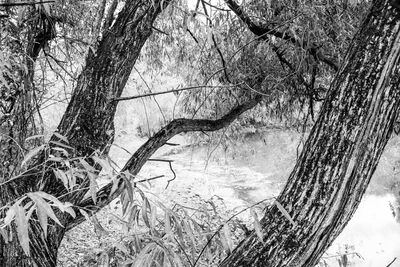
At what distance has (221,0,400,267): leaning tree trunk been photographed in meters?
0.88

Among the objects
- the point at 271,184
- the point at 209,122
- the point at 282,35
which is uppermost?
the point at 282,35

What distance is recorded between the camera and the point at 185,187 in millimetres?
6262

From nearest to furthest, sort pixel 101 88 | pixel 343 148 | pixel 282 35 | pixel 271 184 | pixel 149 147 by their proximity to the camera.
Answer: pixel 343 148 < pixel 101 88 < pixel 149 147 < pixel 282 35 < pixel 271 184

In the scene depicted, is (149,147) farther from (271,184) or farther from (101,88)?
(271,184)

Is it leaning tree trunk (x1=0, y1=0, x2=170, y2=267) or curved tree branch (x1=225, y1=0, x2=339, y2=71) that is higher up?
curved tree branch (x1=225, y1=0, x2=339, y2=71)

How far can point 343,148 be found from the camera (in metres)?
0.90

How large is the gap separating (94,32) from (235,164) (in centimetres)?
549

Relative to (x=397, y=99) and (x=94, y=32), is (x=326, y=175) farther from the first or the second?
(x=94, y=32)

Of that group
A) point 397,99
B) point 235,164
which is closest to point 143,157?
point 397,99

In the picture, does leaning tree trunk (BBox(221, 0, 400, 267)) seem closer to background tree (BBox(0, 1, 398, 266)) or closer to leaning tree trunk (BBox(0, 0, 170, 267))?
background tree (BBox(0, 1, 398, 266))

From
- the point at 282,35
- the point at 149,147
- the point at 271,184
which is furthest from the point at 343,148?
the point at 271,184

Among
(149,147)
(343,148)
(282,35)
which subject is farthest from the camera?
(282,35)

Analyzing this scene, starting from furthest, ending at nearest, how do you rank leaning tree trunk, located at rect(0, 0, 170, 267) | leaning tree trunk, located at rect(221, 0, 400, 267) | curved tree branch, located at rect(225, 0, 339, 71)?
1. curved tree branch, located at rect(225, 0, 339, 71)
2. leaning tree trunk, located at rect(0, 0, 170, 267)
3. leaning tree trunk, located at rect(221, 0, 400, 267)

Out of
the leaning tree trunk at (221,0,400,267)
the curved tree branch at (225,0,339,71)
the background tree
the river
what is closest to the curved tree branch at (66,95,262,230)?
the background tree
